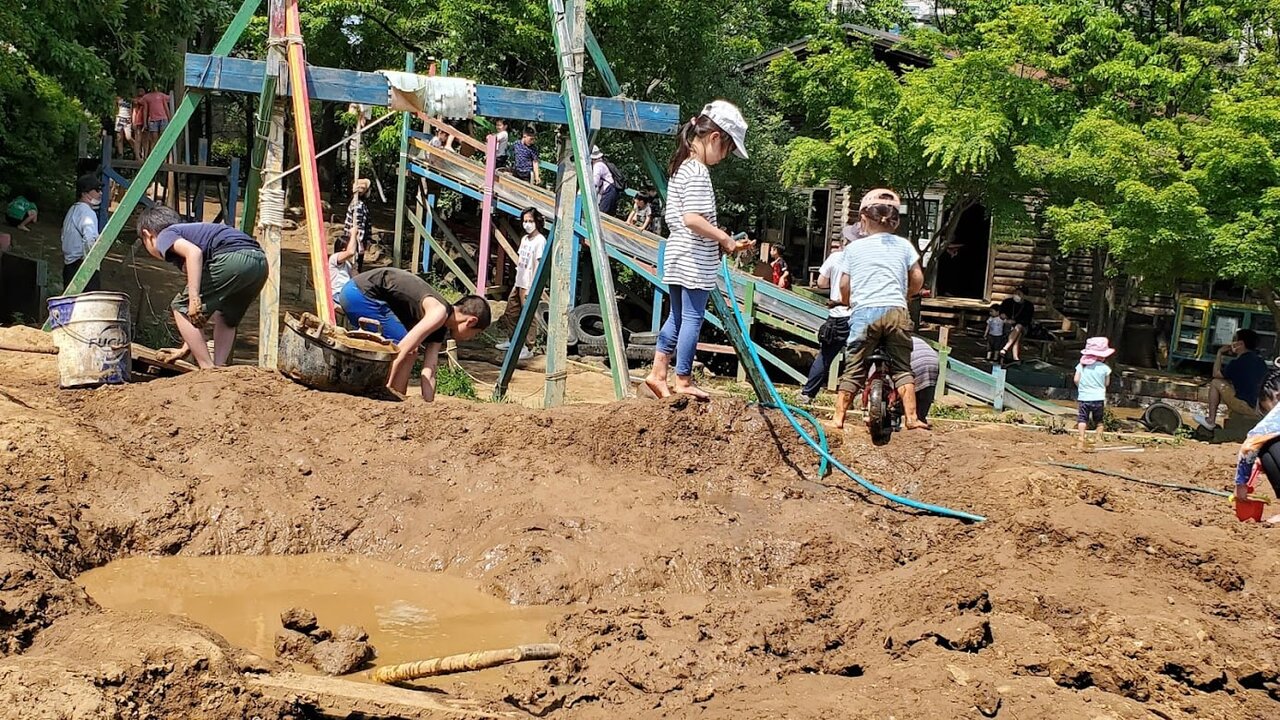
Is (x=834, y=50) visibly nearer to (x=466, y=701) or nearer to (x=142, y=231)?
(x=142, y=231)

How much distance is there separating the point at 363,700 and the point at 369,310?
4.51 m

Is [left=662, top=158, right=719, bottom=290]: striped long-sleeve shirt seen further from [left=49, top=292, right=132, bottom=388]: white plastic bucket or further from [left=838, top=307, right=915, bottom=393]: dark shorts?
[left=49, top=292, right=132, bottom=388]: white plastic bucket

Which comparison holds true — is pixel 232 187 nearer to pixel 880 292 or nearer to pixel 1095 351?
pixel 1095 351

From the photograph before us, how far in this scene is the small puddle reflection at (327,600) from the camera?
5.20 metres

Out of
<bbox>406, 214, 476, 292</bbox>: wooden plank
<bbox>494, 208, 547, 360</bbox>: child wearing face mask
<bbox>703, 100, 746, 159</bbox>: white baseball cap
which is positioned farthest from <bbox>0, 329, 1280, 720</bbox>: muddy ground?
<bbox>406, 214, 476, 292</bbox>: wooden plank

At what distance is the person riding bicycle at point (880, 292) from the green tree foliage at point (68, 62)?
27.3 ft

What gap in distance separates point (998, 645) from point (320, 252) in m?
5.03

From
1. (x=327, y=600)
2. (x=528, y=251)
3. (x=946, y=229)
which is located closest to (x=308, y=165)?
(x=327, y=600)

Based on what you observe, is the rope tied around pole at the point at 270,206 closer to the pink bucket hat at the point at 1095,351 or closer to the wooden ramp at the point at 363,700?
the wooden ramp at the point at 363,700

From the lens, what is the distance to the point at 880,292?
7.60 m

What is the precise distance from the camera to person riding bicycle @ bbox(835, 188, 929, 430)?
24.9 feet

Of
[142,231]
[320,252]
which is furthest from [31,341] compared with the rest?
[320,252]

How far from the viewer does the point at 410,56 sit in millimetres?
16219

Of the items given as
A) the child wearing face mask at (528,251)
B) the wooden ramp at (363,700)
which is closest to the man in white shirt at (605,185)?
the child wearing face mask at (528,251)
